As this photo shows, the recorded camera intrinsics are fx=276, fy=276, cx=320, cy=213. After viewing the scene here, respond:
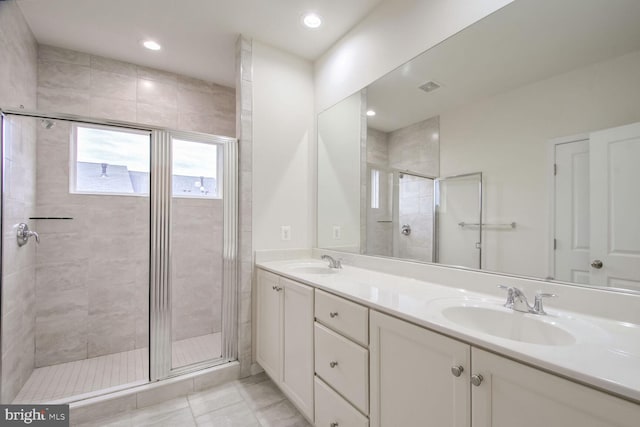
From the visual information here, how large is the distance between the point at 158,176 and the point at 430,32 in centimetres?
188

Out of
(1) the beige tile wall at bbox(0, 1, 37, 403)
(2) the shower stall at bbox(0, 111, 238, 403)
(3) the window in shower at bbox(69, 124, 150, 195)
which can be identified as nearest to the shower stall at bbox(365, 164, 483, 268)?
(2) the shower stall at bbox(0, 111, 238, 403)

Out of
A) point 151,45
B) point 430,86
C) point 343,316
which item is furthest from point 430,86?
point 151,45

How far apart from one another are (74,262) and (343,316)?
2359 mm

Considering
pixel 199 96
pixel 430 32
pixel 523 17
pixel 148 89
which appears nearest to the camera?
pixel 523 17

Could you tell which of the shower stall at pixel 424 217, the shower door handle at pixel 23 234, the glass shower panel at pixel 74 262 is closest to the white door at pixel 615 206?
the shower stall at pixel 424 217

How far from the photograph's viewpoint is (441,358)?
0.85 metres

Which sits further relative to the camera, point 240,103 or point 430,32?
point 240,103

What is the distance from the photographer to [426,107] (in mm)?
1610

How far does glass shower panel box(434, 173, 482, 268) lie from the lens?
4.49 feet

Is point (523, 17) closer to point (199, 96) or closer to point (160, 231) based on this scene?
point (160, 231)

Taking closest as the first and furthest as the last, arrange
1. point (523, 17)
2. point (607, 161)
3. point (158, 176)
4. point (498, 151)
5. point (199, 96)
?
1. point (607, 161)
2. point (523, 17)
3. point (498, 151)
4. point (158, 176)
5. point (199, 96)

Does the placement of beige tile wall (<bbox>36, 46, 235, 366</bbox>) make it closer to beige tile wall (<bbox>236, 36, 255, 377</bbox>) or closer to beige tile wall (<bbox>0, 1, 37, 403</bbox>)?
beige tile wall (<bbox>0, 1, 37, 403</bbox>)

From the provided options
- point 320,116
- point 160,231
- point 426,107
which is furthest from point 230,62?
point 426,107

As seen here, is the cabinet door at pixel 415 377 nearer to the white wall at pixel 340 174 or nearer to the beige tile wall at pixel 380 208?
the beige tile wall at pixel 380 208
